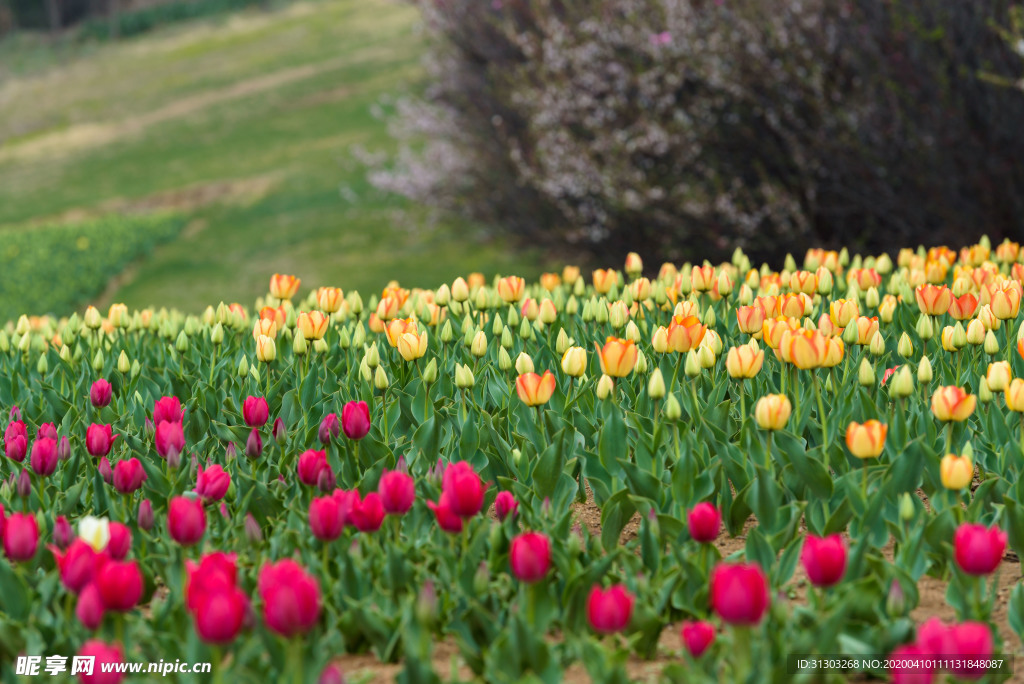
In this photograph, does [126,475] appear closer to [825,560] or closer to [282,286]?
[825,560]

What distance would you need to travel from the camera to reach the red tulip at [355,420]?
296 cm

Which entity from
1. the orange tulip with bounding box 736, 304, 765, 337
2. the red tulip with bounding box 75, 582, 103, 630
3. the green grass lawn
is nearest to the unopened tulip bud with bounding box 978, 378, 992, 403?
the orange tulip with bounding box 736, 304, 765, 337

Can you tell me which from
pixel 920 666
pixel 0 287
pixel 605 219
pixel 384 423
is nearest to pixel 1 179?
pixel 0 287

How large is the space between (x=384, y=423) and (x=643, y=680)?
1.43m

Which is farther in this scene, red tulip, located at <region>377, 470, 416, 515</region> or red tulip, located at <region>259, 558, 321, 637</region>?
red tulip, located at <region>377, 470, 416, 515</region>

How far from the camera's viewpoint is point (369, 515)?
90.7 inches

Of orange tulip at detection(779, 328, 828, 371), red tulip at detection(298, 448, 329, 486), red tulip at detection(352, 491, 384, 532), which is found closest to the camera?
red tulip at detection(352, 491, 384, 532)

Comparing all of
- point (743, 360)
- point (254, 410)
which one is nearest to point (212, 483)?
point (254, 410)

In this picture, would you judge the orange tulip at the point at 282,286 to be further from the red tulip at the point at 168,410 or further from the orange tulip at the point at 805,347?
the orange tulip at the point at 805,347

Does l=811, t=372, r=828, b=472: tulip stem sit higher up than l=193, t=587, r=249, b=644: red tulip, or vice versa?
l=193, t=587, r=249, b=644: red tulip

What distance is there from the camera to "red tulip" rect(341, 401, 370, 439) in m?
2.96

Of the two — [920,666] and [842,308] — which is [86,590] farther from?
[842,308]

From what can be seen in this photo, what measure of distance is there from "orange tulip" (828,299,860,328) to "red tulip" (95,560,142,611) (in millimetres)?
2531

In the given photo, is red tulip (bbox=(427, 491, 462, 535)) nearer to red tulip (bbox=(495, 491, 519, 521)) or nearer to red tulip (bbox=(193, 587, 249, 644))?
red tulip (bbox=(495, 491, 519, 521))
